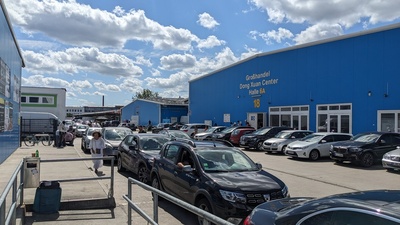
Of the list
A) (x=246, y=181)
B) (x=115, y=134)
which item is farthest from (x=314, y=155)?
(x=246, y=181)

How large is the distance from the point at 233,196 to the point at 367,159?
41.2 feet

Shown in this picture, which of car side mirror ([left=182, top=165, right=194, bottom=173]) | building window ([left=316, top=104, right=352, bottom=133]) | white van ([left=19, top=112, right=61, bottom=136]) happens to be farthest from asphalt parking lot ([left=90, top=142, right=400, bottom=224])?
white van ([left=19, top=112, right=61, bottom=136])

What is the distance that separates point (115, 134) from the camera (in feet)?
60.1

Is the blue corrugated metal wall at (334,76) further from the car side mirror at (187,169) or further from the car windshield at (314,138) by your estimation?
the car side mirror at (187,169)

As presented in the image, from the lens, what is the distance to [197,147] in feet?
26.1

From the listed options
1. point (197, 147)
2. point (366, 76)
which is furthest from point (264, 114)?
point (197, 147)

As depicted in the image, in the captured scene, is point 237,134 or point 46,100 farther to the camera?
point 46,100

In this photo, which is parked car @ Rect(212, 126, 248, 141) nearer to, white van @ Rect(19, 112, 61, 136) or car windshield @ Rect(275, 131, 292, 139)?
car windshield @ Rect(275, 131, 292, 139)

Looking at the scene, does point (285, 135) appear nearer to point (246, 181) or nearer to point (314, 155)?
point (314, 155)

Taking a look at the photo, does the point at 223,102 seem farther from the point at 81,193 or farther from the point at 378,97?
the point at 81,193

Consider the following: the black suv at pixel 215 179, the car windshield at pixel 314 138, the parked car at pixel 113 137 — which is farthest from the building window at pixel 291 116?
the black suv at pixel 215 179

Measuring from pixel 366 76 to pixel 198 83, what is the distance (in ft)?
93.6

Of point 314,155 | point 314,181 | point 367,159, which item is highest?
point 367,159

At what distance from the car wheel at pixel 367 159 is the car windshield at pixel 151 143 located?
9.24 meters
